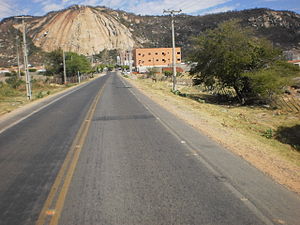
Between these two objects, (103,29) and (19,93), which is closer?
(19,93)

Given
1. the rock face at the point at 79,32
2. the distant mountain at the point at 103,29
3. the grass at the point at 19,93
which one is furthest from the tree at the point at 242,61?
the rock face at the point at 79,32

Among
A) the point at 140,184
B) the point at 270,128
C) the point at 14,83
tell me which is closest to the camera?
the point at 140,184

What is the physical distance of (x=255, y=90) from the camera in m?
25.2

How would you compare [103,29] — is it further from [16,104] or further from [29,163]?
[29,163]

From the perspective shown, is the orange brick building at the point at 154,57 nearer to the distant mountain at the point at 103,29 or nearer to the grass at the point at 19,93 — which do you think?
the distant mountain at the point at 103,29

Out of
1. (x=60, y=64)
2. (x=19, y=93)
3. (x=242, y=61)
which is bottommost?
(x=19, y=93)

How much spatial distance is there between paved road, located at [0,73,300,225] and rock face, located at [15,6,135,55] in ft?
535

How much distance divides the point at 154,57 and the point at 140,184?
118 meters

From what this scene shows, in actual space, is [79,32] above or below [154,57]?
above

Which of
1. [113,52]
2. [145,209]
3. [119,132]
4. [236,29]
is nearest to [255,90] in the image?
[236,29]

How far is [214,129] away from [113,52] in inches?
7384

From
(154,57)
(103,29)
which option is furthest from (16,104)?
(103,29)

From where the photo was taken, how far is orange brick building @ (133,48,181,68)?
122m

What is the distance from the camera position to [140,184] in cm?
611
